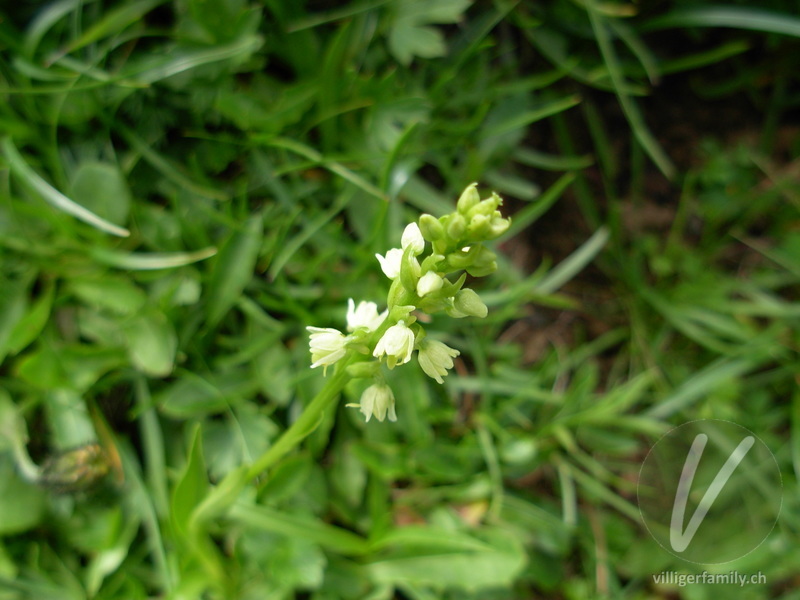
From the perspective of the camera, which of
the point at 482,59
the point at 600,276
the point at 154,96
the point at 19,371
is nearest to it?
the point at 19,371

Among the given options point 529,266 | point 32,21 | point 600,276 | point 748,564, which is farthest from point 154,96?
point 748,564

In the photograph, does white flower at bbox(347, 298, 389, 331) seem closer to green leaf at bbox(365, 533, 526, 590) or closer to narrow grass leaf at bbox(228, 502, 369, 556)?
narrow grass leaf at bbox(228, 502, 369, 556)

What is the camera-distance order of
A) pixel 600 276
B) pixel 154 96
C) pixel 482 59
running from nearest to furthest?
pixel 154 96 → pixel 482 59 → pixel 600 276

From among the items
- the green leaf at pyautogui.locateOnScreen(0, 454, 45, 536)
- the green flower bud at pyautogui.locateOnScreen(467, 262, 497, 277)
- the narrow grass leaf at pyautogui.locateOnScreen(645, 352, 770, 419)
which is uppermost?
the green flower bud at pyautogui.locateOnScreen(467, 262, 497, 277)

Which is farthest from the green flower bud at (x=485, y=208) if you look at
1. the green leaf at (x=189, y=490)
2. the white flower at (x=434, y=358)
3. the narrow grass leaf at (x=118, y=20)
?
the narrow grass leaf at (x=118, y=20)

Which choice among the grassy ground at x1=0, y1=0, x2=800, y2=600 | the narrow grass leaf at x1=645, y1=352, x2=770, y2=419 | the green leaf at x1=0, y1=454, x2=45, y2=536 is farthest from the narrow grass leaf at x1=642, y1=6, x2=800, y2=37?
the green leaf at x1=0, y1=454, x2=45, y2=536

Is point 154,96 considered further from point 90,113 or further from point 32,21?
point 32,21
